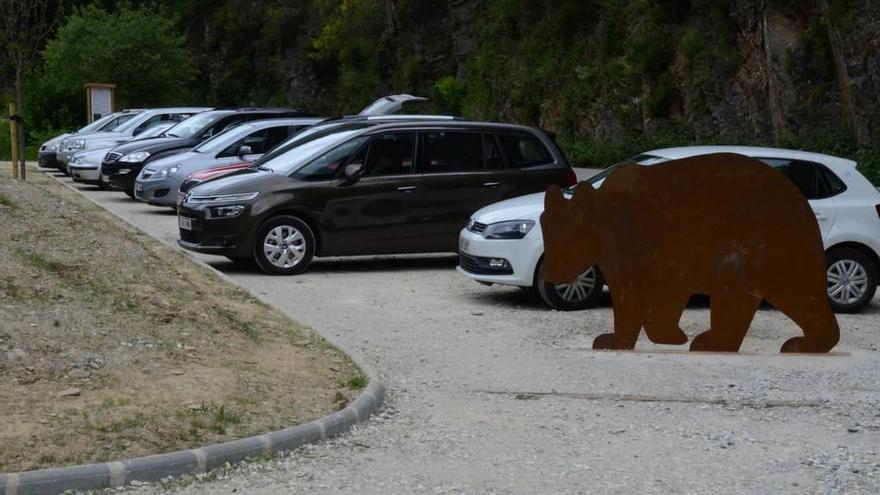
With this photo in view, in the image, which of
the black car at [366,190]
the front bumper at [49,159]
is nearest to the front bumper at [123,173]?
the front bumper at [49,159]

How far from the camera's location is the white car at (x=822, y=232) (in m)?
12.6

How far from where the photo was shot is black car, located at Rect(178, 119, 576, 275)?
1477 centimetres

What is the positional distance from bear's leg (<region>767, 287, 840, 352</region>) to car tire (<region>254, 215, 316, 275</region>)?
618 cm

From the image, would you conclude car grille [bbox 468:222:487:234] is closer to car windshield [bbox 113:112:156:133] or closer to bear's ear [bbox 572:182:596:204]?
bear's ear [bbox 572:182:596:204]

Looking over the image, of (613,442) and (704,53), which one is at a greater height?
(704,53)

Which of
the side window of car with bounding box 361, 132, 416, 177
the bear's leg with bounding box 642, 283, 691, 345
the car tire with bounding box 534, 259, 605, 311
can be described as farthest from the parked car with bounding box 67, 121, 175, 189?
the bear's leg with bounding box 642, 283, 691, 345

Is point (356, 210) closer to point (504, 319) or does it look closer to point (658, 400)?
point (504, 319)

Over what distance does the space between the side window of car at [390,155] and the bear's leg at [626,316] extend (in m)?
5.62

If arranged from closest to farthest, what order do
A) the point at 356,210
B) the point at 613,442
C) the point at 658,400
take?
the point at 613,442, the point at 658,400, the point at 356,210

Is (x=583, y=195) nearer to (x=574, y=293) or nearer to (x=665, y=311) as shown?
(x=665, y=311)

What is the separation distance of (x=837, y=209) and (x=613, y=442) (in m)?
6.08

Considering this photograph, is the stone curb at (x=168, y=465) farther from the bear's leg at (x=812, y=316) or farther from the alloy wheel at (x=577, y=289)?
the alloy wheel at (x=577, y=289)

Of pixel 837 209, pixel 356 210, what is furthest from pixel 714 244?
pixel 356 210

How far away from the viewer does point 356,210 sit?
49.6 ft
